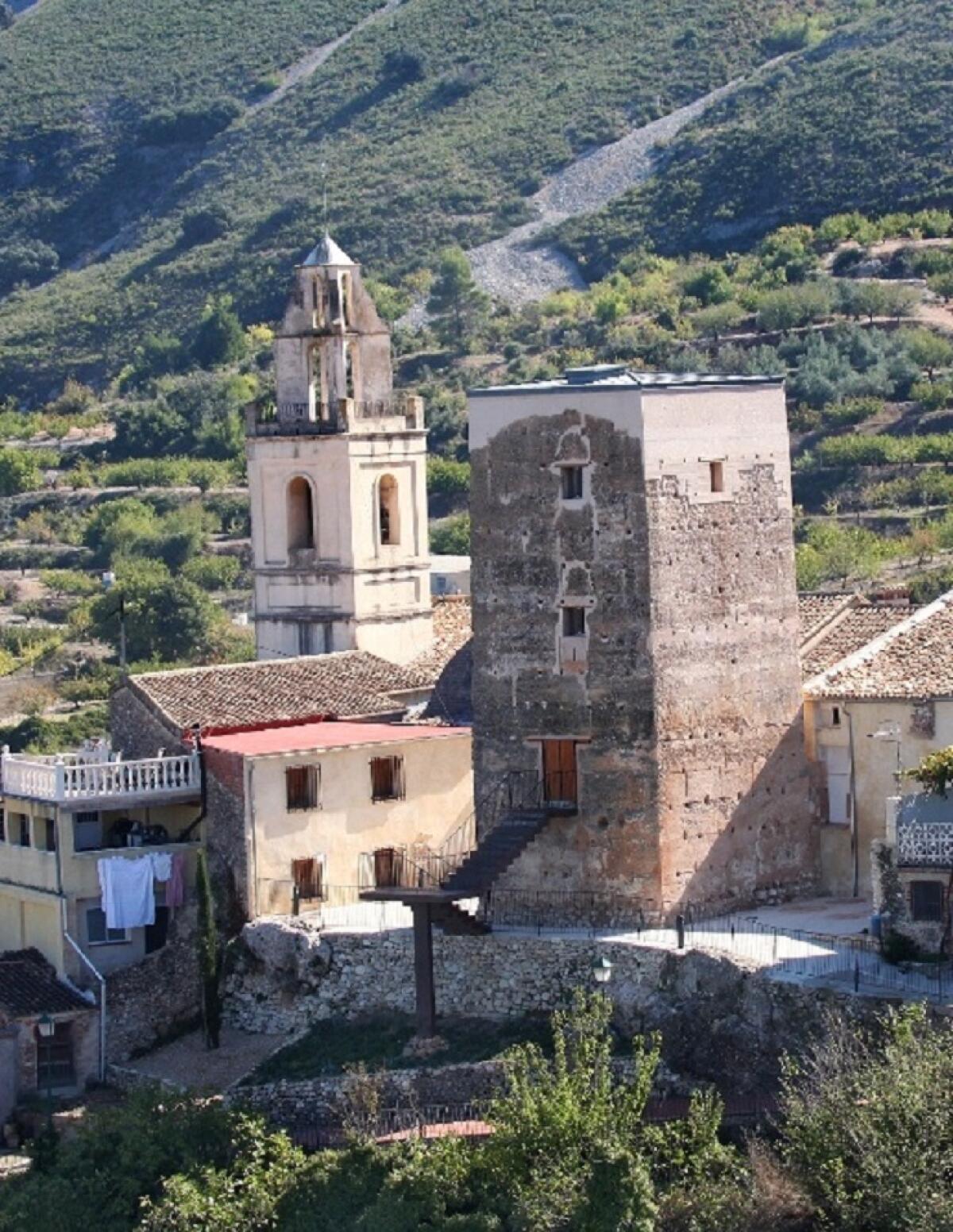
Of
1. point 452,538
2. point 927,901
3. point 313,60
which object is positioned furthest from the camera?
point 313,60

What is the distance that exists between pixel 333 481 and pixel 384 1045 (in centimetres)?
1636

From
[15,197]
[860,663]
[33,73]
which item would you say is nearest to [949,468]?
[860,663]

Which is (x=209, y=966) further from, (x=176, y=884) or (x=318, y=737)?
(x=318, y=737)

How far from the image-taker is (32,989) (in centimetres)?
4600

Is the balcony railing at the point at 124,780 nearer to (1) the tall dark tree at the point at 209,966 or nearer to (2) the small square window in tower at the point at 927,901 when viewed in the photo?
(1) the tall dark tree at the point at 209,966

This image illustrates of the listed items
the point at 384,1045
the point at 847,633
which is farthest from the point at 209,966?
the point at 847,633

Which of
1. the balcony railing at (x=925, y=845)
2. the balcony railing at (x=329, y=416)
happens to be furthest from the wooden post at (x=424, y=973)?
the balcony railing at (x=329, y=416)

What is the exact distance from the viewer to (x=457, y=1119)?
39.5 meters

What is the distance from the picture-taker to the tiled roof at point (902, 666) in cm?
Answer: 4325

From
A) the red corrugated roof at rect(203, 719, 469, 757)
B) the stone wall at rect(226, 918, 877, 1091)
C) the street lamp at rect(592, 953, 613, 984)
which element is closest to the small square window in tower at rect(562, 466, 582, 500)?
the stone wall at rect(226, 918, 877, 1091)

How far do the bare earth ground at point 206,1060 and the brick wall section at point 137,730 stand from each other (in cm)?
426

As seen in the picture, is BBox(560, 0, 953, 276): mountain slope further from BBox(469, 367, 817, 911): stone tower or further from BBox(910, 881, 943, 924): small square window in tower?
BBox(910, 881, 943, 924): small square window in tower

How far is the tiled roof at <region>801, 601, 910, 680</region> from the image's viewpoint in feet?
151

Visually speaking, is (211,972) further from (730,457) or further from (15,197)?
(15,197)
